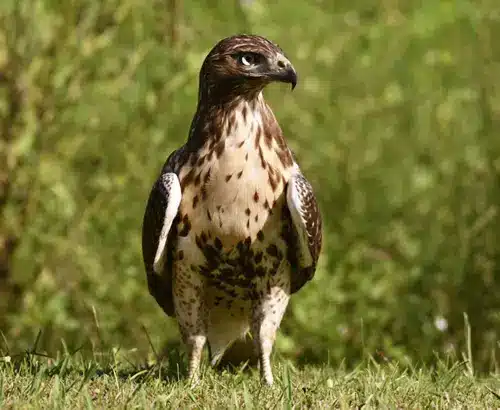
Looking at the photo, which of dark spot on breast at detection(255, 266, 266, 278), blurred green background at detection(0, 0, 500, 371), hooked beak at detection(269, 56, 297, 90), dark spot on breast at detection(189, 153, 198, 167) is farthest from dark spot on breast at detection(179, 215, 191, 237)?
blurred green background at detection(0, 0, 500, 371)

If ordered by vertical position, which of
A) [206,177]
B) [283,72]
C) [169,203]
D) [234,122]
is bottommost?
[169,203]

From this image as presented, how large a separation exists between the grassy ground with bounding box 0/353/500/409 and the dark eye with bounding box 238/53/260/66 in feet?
4.68

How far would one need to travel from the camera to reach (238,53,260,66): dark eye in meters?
5.35

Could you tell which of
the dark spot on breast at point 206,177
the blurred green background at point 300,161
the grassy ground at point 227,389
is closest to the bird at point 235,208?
the dark spot on breast at point 206,177

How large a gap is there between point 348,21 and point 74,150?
312cm

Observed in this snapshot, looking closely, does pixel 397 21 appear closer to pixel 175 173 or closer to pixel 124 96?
pixel 124 96

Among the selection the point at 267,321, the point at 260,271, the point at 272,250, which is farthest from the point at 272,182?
the point at 267,321

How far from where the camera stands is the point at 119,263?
873cm

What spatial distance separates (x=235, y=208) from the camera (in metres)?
5.30

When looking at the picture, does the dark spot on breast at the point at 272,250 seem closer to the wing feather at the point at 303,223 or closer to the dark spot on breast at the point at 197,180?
the wing feather at the point at 303,223

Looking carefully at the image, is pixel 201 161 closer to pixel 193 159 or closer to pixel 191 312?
pixel 193 159

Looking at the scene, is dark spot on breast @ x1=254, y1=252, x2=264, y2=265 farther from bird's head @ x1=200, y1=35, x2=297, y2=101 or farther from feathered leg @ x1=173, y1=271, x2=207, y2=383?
bird's head @ x1=200, y1=35, x2=297, y2=101

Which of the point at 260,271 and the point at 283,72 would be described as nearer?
the point at 283,72

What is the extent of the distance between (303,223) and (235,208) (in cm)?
32
